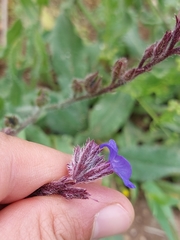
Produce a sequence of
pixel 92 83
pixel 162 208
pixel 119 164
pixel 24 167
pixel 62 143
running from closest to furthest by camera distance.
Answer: pixel 119 164 → pixel 24 167 → pixel 92 83 → pixel 162 208 → pixel 62 143

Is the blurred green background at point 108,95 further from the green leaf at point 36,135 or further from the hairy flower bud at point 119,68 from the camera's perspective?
the hairy flower bud at point 119,68

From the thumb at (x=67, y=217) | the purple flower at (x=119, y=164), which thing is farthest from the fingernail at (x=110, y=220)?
the purple flower at (x=119, y=164)

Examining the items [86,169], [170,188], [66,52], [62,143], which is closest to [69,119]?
[62,143]

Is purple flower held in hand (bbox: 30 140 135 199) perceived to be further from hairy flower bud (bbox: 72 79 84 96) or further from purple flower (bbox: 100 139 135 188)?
hairy flower bud (bbox: 72 79 84 96)

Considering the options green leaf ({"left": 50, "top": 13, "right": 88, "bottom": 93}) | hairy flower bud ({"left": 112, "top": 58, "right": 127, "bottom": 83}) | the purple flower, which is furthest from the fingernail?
green leaf ({"left": 50, "top": 13, "right": 88, "bottom": 93})

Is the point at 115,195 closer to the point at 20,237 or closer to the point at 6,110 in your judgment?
the point at 20,237

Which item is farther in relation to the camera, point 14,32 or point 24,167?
point 14,32

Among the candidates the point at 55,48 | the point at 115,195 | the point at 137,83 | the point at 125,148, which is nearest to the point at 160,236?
the point at 125,148

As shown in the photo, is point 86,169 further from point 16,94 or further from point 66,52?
point 66,52
